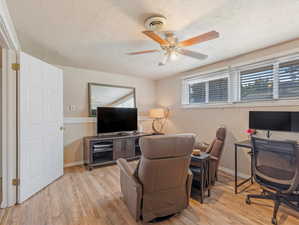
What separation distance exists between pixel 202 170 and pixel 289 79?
2.00 metres

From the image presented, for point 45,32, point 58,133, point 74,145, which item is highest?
point 45,32

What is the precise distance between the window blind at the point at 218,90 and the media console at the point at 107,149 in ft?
6.80

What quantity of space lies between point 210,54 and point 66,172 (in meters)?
3.68

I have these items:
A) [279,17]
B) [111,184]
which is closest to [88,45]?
[111,184]

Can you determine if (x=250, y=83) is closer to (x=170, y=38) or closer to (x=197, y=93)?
(x=197, y=93)

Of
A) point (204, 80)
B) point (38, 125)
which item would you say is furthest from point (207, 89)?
point (38, 125)

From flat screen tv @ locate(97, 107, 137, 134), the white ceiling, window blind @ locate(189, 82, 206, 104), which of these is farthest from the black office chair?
flat screen tv @ locate(97, 107, 137, 134)

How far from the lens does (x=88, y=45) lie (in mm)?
2504

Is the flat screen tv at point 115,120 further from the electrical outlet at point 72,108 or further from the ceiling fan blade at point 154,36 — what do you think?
the ceiling fan blade at point 154,36

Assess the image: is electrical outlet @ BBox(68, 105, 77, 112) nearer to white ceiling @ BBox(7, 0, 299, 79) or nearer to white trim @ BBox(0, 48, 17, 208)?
white ceiling @ BBox(7, 0, 299, 79)

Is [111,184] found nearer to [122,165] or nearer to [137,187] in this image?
[122,165]

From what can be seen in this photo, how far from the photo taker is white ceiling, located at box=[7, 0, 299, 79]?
1.57m

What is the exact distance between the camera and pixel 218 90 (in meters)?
3.41

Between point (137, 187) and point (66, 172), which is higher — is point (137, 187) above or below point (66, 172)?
above
